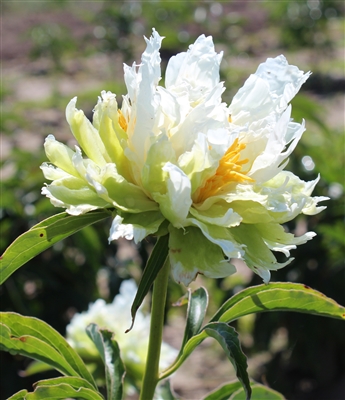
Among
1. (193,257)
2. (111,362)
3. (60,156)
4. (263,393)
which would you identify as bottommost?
(263,393)

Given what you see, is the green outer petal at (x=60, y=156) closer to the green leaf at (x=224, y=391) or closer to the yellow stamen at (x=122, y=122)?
the yellow stamen at (x=122, y=122)

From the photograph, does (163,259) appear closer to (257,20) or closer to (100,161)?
(100,161)

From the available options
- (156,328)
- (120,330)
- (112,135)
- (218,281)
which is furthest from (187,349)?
(218,281)

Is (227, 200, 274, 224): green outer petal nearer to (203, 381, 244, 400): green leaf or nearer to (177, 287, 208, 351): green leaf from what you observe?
(177, 287, 208, 351): green leaf

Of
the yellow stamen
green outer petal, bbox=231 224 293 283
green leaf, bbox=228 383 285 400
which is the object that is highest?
the yellow stamen

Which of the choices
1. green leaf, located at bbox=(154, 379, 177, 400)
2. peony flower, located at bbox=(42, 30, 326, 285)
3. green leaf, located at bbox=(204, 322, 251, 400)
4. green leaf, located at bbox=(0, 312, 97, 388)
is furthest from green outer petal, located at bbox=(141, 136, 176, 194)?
green leaf, located at bbox=(154, 379, 177, 400)

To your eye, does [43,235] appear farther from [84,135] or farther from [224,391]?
[224,391]
